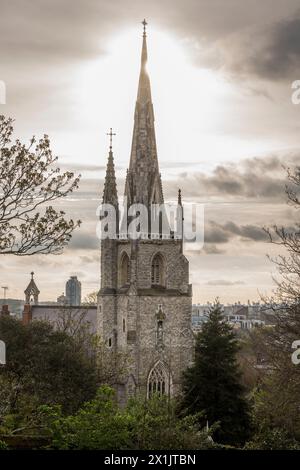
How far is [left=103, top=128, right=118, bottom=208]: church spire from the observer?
178ft

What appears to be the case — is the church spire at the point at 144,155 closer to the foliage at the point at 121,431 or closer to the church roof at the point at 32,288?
the church roof at the point at 32,288

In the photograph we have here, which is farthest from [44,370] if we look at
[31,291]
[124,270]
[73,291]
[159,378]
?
[73,291]

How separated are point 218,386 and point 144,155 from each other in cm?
2197

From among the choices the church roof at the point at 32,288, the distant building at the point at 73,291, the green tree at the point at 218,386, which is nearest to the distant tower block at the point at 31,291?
the church roof at the point at 32,288

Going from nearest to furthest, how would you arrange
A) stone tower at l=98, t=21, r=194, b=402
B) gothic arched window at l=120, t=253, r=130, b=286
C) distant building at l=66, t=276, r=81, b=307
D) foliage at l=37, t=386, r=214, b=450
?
foliage at l=37, t=386, r=214, b=450 < stone tower at l=98, t=21, r=194, b=402 < gothic arched window at l=120, t=253, r=130, b=286 < distant building at l=66, t=276, r=81, b=307

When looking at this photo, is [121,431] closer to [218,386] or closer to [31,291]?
[218,386]

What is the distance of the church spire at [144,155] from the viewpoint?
5269cm

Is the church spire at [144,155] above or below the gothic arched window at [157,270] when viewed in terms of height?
above

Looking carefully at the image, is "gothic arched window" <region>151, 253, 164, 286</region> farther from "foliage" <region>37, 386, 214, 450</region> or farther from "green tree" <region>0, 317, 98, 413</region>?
"foliage" <region>37, 386, 214, 450</region>

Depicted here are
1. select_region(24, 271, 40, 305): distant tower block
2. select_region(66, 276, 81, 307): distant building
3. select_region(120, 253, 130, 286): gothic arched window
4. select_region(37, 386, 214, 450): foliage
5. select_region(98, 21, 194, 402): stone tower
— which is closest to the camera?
select_region(37, 386, 214, 450): foliage

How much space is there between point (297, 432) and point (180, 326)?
85.1ft

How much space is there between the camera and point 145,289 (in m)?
52.6

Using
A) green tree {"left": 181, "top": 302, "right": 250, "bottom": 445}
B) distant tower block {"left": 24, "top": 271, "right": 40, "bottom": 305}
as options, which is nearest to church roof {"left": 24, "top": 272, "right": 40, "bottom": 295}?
distant tower block {"left": 24, "top": 271, "right": 40, "bottom": 305}
